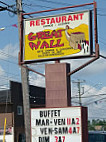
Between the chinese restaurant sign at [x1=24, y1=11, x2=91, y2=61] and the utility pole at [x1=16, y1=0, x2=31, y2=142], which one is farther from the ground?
the chinese restaurant sign at [x1=24, y1=11, x2=91, y2=61]

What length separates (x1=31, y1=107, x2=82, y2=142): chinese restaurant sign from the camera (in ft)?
57.0

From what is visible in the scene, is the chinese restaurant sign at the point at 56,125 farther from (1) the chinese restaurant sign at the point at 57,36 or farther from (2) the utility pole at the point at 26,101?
(1) the chinese restaurant sign at the point at 57,36

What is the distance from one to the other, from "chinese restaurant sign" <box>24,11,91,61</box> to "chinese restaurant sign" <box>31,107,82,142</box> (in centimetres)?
272

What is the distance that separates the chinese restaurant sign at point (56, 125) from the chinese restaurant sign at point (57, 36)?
272cm

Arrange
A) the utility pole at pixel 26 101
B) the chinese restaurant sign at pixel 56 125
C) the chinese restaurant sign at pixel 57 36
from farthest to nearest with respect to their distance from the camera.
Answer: the utility pole at pixel 26 101, the chinese restaurant sign at pixel 57 36, the chinese restaurant sign at pixel 56 125

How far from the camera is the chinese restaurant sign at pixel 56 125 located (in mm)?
17367

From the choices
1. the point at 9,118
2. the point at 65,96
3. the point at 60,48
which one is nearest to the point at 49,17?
the point at 60,48

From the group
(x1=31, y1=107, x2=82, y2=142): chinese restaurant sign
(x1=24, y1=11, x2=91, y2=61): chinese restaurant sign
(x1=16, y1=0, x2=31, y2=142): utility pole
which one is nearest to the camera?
(x1=31, y1=107, x2=82, y2=142): chinese restaurant sign

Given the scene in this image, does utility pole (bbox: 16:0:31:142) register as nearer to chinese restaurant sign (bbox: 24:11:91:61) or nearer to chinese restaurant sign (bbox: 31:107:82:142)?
chinese restaurant sign (bbox: 24:11:91:61)

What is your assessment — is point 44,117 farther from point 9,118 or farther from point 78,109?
point 9,118

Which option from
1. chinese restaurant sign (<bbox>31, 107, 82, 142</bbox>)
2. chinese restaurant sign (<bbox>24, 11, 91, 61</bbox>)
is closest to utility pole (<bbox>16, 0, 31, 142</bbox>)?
chinese restaurant sign (<bbox>24, 11, 91, 61</bbox>)

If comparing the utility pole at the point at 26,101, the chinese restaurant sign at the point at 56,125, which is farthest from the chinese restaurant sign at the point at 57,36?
the chinese restaurant sign at the point at 56,125

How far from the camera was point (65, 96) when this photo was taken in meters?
17.9

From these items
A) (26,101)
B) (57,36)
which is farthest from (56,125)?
(57,36)
